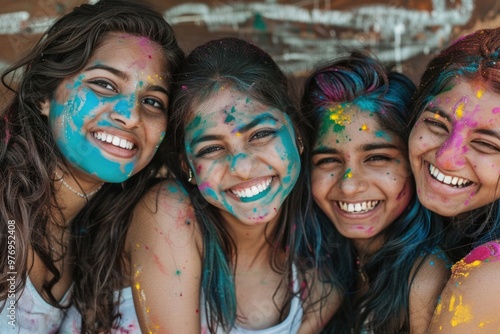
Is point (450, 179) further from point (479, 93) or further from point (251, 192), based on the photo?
point (251, 192)

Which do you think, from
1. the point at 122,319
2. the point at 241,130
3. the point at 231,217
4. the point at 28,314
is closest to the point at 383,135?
the point at 241,130

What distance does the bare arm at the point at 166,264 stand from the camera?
2.59 metres

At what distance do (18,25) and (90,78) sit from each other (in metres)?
1.17

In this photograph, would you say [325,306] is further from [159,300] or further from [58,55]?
[58,55]

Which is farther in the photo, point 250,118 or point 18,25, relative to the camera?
point 18,25

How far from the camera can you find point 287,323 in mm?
2811

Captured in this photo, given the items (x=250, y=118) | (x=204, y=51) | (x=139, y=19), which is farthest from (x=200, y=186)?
(x=139, y=19)

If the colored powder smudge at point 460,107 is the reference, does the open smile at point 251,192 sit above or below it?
below

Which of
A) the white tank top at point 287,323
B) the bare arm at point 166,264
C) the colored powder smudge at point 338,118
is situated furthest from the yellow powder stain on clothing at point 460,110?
the bare arm at point 166,264

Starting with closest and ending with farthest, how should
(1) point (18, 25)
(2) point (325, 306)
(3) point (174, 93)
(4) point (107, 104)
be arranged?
(4) point (107, 104) → (3) point (174, 93) → (2) point (325, 306) → (1) point (18, 25)

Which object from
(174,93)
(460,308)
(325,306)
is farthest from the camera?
(325,306)

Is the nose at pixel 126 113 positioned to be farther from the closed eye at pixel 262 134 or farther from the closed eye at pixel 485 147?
the closed eye at pixel 485 147

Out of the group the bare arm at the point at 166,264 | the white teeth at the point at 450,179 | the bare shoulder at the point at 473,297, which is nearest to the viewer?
the bare shoulder at the point at 473,297

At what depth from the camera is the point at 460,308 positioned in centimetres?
232
